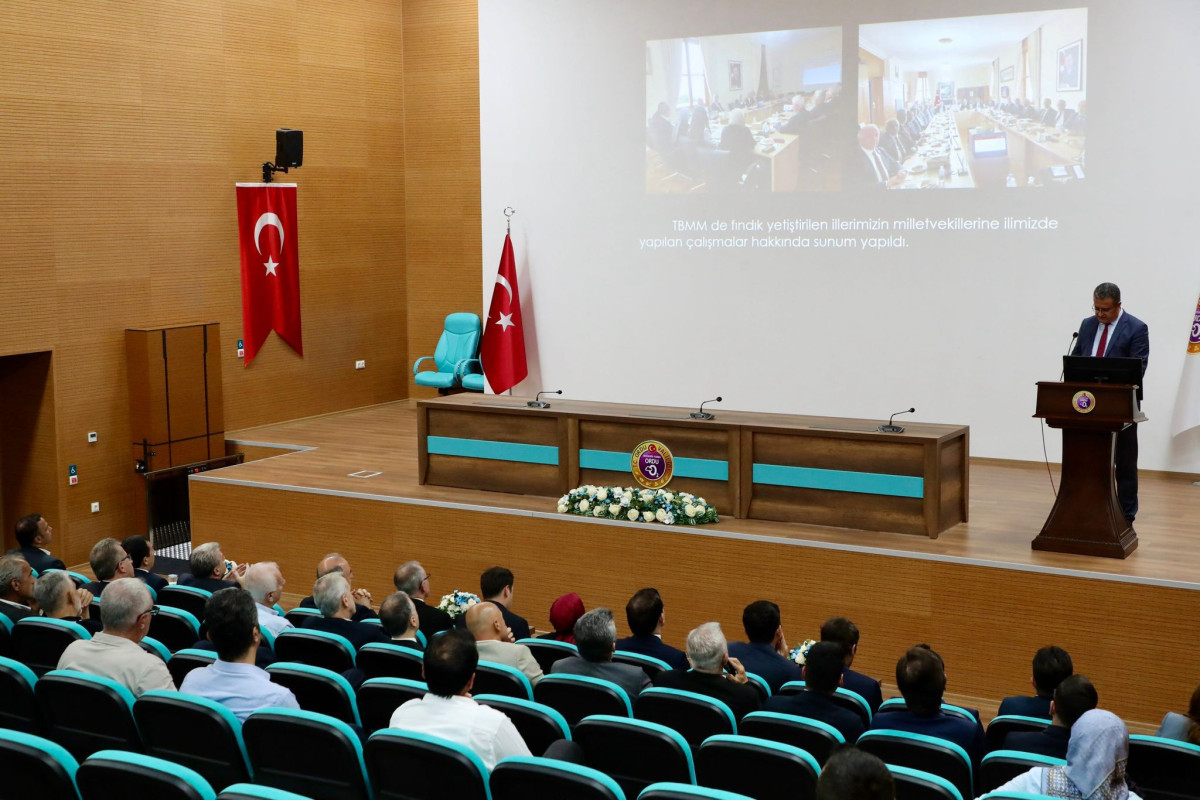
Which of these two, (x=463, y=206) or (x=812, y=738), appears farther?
(x=463, y=206)

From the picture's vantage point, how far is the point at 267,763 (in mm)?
3174

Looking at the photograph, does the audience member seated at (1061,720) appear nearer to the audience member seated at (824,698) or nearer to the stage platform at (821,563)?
the audience member seated at (824,698)

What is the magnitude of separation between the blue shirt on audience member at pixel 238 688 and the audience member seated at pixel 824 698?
1547 mm

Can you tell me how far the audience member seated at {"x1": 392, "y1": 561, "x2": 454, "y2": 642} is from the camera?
500cm

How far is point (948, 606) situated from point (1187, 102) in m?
3.90

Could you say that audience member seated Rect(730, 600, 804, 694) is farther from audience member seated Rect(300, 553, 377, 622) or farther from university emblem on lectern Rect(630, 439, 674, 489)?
university emblem on lectern Rect(630, 439, 674, 489)

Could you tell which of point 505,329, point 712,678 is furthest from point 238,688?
point 505,329

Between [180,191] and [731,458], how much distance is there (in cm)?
520

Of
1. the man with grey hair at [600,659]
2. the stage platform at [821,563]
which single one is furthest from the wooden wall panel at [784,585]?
the man with grey hair at [600,659]

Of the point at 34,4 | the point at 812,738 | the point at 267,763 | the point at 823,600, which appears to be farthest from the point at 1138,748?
the point at 34,4

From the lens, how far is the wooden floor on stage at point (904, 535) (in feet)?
18.4

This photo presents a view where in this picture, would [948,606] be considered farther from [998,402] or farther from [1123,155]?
[1123,155]

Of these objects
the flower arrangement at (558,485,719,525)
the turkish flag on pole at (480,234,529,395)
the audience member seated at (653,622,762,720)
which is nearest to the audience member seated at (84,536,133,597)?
the flower arrangement at (558,485,719,525)

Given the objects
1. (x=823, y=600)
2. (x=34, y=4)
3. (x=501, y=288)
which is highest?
(x=34, y=4)
